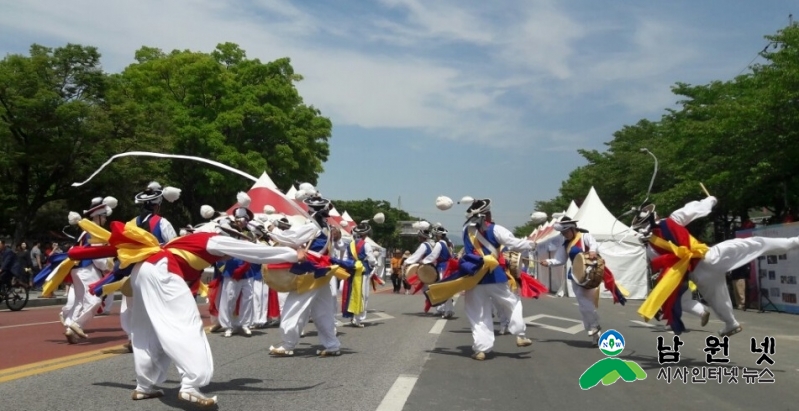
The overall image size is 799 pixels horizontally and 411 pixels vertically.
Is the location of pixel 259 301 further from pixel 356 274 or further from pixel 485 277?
pixel 485 277

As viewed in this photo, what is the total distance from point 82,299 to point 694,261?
29.3 feet

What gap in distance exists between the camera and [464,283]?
1005 centimetres

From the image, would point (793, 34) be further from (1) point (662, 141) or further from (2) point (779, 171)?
(1) point (662, 141)

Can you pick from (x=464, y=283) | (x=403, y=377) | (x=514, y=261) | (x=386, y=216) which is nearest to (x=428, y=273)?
(x=464, y=283)

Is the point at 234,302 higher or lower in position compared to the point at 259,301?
higher

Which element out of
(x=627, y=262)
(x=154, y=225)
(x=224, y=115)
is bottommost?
(x=627, y=262)

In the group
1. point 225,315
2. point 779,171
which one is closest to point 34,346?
point 225,315

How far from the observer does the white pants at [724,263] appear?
346 inches

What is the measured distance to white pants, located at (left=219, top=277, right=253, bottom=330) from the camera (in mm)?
12898

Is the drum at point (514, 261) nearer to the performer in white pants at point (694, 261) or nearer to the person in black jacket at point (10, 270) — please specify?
the performer in white pants at point (694, 261)

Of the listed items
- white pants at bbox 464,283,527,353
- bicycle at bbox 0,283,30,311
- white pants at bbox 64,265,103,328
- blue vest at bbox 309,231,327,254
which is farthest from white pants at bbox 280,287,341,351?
bicycle at bbox 0,283,30,311

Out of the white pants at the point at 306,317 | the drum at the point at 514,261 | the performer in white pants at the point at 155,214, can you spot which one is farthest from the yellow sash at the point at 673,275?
the performer in white pants at the point at 155,214

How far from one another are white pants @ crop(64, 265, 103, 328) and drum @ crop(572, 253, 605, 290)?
7328 millimetres

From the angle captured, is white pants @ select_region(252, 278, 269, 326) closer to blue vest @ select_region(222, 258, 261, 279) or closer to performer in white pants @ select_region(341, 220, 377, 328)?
blue vest @ select_region(222, 258, 261, 279)
